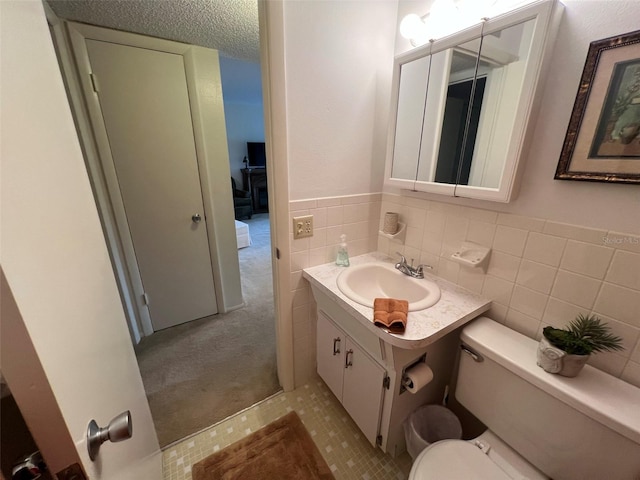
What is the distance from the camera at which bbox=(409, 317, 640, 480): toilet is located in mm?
699

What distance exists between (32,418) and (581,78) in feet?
4.66

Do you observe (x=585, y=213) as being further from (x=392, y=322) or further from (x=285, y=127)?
(x=285, y=127)

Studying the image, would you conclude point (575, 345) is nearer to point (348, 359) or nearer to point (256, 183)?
point (348, 359)

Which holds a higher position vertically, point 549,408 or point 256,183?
point 256,183

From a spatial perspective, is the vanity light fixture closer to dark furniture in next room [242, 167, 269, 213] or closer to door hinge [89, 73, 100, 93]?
door hinge [89, 73, 100, 93]

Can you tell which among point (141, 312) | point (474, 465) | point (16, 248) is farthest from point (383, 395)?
point (141, 312)

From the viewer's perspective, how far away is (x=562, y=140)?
82cm

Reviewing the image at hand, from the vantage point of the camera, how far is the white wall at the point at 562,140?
73 centimetres

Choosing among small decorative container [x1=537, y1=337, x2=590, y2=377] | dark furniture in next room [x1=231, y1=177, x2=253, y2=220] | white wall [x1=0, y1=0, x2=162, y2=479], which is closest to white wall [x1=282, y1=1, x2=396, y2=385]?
white wall [x1=0, y1=0, x2=162, y2=479]

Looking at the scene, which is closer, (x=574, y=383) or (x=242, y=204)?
(x=574, y=383)

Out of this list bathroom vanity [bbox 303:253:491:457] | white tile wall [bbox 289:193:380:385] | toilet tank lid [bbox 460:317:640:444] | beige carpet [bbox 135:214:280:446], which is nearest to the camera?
toilet tank lid [bbox 460:317:640:444]

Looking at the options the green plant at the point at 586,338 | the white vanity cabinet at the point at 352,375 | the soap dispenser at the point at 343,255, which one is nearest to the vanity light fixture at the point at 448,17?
the soap dispenser at the point at 343,255

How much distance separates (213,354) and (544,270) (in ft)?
6.45

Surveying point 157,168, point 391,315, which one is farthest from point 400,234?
point 157,168
